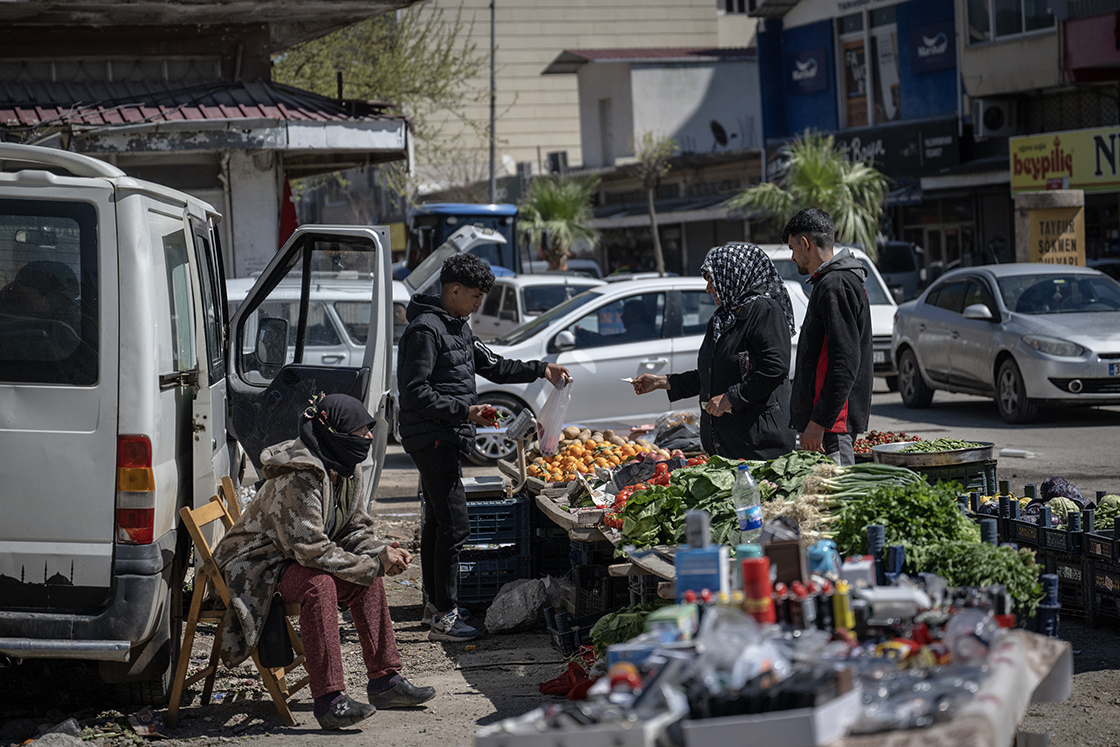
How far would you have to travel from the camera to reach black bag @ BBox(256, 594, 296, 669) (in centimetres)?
489

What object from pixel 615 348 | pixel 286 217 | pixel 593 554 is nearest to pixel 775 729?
pixel 593 554

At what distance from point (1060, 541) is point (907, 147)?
23.9 m

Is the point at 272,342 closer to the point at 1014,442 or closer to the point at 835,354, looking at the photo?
the point at 835,354

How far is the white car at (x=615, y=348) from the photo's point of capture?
11.3m

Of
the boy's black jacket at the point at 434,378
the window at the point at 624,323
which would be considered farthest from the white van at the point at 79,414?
the window at the point at 624,323

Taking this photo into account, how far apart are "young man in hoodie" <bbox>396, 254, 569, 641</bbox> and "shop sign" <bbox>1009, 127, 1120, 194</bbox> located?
1615 centimetres

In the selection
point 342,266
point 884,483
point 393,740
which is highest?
point 342,266

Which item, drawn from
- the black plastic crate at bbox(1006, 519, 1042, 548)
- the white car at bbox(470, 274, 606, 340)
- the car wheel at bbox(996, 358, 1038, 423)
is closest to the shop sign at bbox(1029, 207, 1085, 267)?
the car wheel at bbox(996, 358, 1038, 423)

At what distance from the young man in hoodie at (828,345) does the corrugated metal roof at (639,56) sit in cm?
3692

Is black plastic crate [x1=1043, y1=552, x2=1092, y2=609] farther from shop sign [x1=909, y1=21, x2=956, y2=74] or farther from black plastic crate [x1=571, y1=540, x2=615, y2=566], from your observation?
shop sign [x1=909, y1=21, x2=956, y2=74]

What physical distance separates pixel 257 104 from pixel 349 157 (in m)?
2.11

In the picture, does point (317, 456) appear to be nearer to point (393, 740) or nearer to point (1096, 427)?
point (393, 740)

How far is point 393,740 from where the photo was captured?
15.8 feet

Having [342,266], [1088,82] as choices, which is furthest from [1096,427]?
[1088,82]
